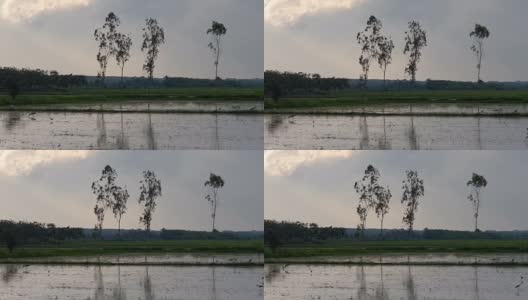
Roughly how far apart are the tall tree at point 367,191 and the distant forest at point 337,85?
0.89m

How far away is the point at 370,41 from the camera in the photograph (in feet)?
37.9

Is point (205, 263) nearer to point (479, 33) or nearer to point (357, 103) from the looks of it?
point (357, 103)

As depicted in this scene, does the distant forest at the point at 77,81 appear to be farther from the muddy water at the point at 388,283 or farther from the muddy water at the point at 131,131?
the muddy water at the point at 388,283

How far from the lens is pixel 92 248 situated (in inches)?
467

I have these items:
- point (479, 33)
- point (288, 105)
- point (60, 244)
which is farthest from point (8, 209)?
point (479, 33)

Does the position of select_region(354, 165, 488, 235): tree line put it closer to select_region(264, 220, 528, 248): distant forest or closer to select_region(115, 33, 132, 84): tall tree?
select_region(264, 220, 528, 248): distant forest

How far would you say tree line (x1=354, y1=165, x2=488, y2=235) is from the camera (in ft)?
37.6

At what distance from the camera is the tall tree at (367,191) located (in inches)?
451

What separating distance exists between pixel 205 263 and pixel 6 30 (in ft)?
10.2

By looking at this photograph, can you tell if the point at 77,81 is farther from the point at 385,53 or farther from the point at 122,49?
the point at 385,53

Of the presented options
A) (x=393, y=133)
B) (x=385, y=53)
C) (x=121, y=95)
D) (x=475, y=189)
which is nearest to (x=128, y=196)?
(x=121, y=95)

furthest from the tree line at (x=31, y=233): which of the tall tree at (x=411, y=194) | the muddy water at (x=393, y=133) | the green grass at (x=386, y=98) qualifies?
the tall tree at (x=411, y=194)

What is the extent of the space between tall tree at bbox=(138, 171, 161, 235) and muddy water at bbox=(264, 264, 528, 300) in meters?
1.31

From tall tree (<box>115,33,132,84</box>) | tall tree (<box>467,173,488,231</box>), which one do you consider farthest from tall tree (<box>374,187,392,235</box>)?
tall tree (<box>115,33,132,84</box>)
